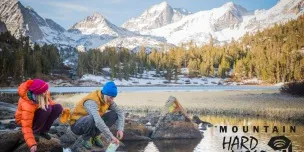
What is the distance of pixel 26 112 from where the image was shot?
8117mm

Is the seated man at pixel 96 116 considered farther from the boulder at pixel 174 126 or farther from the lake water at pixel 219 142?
the boulder at pixel 174 126

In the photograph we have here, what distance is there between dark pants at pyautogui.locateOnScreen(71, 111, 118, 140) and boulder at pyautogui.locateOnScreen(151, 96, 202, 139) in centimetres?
874

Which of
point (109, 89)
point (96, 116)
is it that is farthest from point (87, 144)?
point (109, 89)

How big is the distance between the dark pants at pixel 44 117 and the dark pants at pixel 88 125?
1.99 ft

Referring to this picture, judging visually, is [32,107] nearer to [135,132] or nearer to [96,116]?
[96,116]

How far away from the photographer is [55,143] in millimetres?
10203

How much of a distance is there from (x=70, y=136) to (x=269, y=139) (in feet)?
30.6

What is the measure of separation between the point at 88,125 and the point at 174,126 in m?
9.79

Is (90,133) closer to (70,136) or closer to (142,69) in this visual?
(70,136)

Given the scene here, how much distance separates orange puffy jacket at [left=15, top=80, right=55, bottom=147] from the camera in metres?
7.95

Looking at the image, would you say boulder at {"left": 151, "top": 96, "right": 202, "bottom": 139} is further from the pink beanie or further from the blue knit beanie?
the pink beanie

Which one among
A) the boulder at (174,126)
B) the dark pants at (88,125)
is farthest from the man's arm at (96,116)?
the boulder at (174,126)

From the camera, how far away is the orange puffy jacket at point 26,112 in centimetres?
795

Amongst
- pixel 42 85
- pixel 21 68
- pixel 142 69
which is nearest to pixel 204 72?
pixel 142 69
